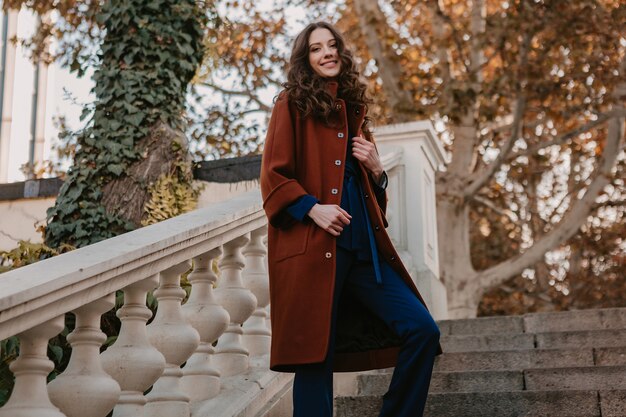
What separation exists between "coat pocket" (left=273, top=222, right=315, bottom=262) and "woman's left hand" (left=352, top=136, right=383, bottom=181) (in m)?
0.33

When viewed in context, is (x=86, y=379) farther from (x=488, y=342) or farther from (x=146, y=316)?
(x=488, y=342)

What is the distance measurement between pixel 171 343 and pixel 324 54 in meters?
1.15

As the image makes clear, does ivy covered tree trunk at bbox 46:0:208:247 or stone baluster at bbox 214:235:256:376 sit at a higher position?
ivy covered tree trunk at bbox 46:0:208:247

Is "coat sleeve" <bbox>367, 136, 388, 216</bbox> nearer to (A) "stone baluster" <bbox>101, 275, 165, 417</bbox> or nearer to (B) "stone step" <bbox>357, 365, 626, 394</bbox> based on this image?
(A) "stone baluster" <bbox>101, 275, 165, 417</bbox>

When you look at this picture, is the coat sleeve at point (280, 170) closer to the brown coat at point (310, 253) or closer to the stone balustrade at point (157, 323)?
the brown coat at point (310, 253)

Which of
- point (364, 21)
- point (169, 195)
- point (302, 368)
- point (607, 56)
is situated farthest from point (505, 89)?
point (302, 368)

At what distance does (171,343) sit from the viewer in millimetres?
2906

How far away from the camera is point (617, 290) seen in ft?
53.1

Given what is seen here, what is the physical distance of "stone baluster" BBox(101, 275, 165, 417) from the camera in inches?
103

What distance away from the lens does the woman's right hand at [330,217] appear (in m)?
2.64

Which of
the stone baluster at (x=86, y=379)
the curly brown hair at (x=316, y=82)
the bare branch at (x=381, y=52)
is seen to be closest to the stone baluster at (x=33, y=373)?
the stone baluster at (x=86, y=379)

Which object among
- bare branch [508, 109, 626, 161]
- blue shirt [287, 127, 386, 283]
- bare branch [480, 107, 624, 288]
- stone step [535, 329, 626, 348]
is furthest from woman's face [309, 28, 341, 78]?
bare branch [480, 107, 624, 288]

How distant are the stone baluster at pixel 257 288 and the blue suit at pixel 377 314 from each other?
1.05 metres

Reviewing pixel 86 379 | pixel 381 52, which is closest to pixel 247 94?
pixel 381 52
